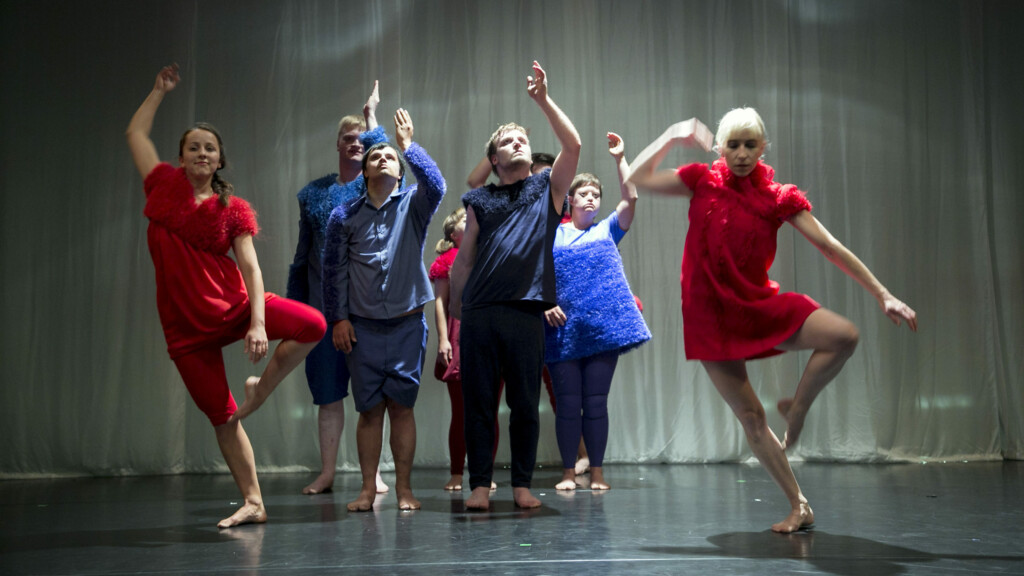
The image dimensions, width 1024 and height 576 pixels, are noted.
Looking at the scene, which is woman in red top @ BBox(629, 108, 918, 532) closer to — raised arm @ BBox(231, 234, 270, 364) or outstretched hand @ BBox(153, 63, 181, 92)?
raised arm @ BBox(231, 234, 270, 364)

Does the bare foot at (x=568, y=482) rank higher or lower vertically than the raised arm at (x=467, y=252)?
lower

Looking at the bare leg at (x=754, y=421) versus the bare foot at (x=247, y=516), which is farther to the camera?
the bare foot at (x=247, y=516)

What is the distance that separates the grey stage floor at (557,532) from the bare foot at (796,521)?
0.05m

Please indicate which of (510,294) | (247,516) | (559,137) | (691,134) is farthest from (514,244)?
(247,516)

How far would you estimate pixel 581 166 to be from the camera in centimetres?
536

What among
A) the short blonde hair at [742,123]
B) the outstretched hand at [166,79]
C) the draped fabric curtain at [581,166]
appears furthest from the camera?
the draped fabric curtain at [581,166]

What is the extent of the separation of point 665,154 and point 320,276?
1749mm

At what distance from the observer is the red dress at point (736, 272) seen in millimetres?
2570

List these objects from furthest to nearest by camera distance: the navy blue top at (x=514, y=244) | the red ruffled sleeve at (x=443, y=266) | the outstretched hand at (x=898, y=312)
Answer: the red ruffled sleeve at (x=443, y=266), the navy blue top at (x=514, y=244), the outstretched hand at (x=898, y=312)

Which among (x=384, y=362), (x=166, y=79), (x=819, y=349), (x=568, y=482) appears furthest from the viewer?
(x=568, y=482)

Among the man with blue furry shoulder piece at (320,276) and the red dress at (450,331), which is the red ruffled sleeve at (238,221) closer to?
the man with blue furry shoulder piece at (320,276)

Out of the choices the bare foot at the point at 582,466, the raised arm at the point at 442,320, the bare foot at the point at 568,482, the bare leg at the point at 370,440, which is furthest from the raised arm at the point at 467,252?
the bare foot at the point at 582,466

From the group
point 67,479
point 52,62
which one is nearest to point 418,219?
point 67,479

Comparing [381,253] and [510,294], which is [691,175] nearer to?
[510,294]
